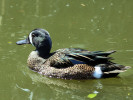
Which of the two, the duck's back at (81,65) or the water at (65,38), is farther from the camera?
the duck's back at (81,65)

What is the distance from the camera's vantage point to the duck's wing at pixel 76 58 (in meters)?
7.43

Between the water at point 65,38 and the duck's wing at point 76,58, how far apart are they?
0.47 metres

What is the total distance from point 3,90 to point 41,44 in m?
1.95

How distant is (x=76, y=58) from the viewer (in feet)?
24.8

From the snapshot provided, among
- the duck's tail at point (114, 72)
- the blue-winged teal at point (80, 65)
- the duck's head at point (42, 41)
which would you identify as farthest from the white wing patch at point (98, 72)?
the duck's head at point (42, 41)

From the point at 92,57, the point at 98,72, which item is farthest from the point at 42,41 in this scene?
the point at 98,72

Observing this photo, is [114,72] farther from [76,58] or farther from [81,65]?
[76,58]

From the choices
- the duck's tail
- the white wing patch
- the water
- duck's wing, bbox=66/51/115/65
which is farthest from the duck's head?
the duck's tail

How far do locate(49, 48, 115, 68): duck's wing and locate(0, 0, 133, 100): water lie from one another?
0.47 m

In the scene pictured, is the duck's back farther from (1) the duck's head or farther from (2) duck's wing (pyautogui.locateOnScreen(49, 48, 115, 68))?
(1) the duck's head

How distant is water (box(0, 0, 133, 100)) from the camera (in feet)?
22.2

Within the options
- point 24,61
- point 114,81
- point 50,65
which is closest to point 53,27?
point 24,61

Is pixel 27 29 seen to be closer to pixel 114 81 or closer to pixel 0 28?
pixel 0 28

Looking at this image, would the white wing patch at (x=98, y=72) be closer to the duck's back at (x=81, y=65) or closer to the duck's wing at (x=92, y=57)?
the duck's back at (x=81, y=65)
